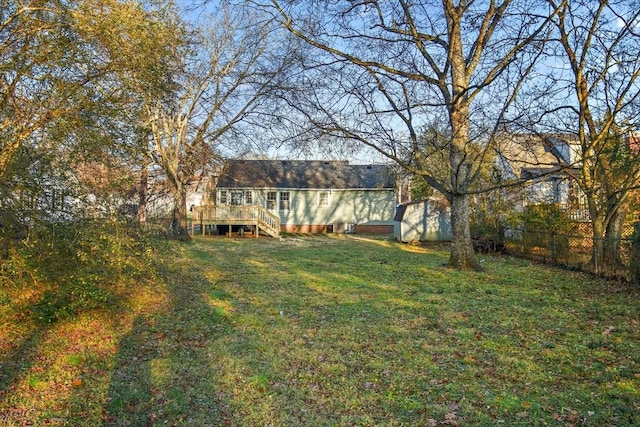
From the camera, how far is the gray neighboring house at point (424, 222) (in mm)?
21031

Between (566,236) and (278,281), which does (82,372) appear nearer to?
(278,281)

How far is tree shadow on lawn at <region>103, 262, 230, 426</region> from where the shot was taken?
3.55 meters

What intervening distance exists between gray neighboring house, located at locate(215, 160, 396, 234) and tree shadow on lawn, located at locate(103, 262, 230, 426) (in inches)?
856

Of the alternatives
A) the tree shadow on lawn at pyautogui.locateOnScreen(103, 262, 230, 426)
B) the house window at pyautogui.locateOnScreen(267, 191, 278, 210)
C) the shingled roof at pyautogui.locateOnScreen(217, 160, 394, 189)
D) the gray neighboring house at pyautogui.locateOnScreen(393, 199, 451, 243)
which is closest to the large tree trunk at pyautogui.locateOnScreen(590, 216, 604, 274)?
the tree shadow on lawn at pyautogui.locateOnScreen(103, 262, 230, 426)

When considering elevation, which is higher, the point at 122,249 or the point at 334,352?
the point at 122,249

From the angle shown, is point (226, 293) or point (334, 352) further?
point (226, 293)

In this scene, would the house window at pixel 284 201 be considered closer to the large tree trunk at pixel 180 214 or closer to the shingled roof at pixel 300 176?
the shingled roof at pixel 300 176

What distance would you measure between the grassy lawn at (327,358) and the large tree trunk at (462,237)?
2598 mm

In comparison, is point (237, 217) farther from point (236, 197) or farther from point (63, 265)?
point (63, 265)

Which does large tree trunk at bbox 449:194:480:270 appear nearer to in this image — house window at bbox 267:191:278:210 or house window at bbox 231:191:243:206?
house window at bbox 267:191:278:210

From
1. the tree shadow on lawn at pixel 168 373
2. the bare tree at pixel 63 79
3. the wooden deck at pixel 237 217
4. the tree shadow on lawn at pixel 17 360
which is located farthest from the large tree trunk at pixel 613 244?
the wooden deck at pixel 237 217

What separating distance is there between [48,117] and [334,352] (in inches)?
187

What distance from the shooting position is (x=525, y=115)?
10.0 metres

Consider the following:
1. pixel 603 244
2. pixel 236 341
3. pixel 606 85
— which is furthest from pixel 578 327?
pixel 606 85
